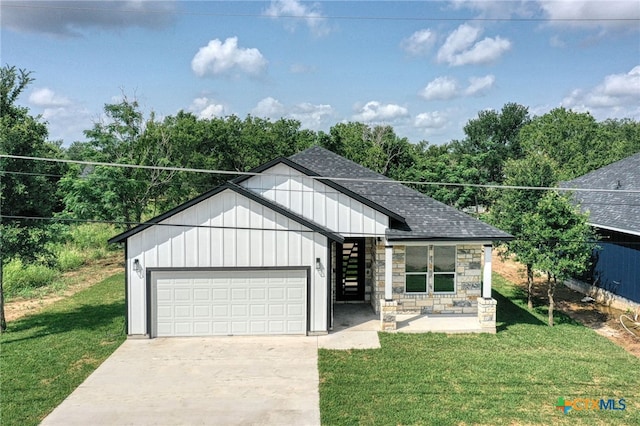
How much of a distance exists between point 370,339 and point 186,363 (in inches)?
193

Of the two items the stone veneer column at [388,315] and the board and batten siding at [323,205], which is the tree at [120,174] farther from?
the stone veneer column at [388,315]

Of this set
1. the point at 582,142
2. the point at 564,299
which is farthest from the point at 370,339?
the point at 582,142

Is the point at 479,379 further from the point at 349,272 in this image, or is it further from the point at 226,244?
the point at 226,244

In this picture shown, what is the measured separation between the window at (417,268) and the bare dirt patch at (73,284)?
42.0 ft

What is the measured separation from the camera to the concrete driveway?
8594 mm

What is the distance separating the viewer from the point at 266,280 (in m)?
13.3

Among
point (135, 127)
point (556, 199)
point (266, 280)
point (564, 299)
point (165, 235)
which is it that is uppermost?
point (135, 127)

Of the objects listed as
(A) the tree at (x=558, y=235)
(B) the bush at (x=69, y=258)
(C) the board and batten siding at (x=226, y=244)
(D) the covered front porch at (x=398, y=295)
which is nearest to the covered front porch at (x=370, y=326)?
(D) the covered front porch at (x=398, y=295)

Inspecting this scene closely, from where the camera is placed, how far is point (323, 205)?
46.5ft

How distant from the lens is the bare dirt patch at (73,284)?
16.1 metres

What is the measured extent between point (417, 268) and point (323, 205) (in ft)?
12.7

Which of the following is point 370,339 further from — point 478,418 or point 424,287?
point 478,418

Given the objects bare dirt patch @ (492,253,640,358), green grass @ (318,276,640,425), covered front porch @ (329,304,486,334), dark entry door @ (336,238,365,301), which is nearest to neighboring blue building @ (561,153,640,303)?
bare dirt patch @ (492,253,640,358)

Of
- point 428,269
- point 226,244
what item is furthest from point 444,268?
point 226,244
